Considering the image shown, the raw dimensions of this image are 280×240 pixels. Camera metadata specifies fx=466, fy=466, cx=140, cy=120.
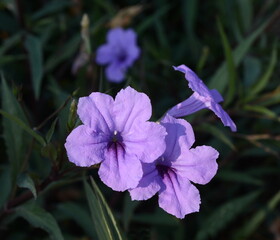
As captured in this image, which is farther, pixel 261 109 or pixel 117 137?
pixel 261 109

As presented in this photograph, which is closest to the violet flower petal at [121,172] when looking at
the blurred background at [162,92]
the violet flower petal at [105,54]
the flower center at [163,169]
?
the flower center at [163,169]

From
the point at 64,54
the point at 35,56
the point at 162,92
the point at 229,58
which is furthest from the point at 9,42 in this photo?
the point at 229,58

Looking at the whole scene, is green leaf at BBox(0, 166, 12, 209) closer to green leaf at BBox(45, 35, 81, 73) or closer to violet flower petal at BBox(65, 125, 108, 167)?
green leaf at BBox(45, 35, 81, 73)

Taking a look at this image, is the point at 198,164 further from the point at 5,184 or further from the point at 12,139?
the point at 5,184

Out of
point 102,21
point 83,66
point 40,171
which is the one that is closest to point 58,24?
point 102,21

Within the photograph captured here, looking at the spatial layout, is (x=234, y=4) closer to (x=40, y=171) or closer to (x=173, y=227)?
(x=173, y=227)

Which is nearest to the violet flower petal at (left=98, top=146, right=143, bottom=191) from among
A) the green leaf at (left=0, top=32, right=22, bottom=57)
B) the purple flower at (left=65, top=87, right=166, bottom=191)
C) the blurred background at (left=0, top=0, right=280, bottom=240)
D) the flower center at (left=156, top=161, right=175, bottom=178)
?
the purple flower at (left=65, top=87, right=166, bottom=191)
